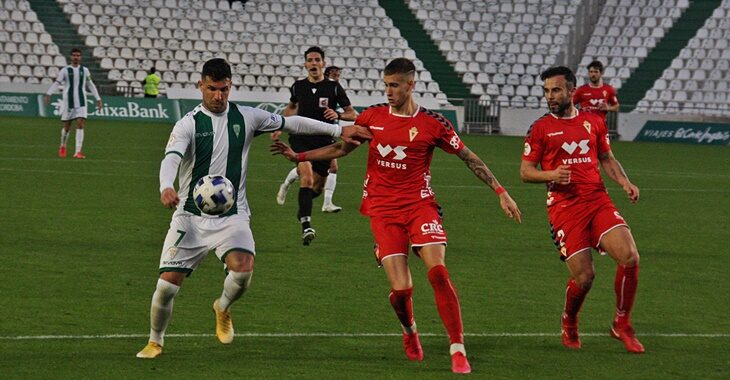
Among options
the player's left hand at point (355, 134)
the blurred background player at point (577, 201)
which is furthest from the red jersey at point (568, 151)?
the player's left hand at point (355, 134)

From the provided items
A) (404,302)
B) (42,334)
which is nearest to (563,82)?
(404,302)

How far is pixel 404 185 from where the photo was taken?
8.19 m

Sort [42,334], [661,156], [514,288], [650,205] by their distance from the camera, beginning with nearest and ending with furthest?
[42,334]
[514,288]
[650,205]
[661,156]

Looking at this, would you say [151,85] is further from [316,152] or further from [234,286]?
[234,286]

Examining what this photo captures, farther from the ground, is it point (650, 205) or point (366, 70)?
point (366, 70)

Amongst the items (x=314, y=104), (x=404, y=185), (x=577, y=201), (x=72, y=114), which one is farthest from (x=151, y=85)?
(x=404, y=185)

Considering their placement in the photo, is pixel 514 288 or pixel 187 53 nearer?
pixel 514 288

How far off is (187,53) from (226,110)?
37830mm

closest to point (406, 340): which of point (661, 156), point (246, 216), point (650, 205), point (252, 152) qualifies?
point (246, 216)

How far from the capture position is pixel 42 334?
8469mm

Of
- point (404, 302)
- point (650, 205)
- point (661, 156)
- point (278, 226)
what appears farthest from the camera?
point (661, 156)

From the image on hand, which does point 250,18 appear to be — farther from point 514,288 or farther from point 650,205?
point 514,288

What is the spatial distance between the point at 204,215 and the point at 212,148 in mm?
429

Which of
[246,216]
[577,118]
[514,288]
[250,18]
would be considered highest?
[250,18]
